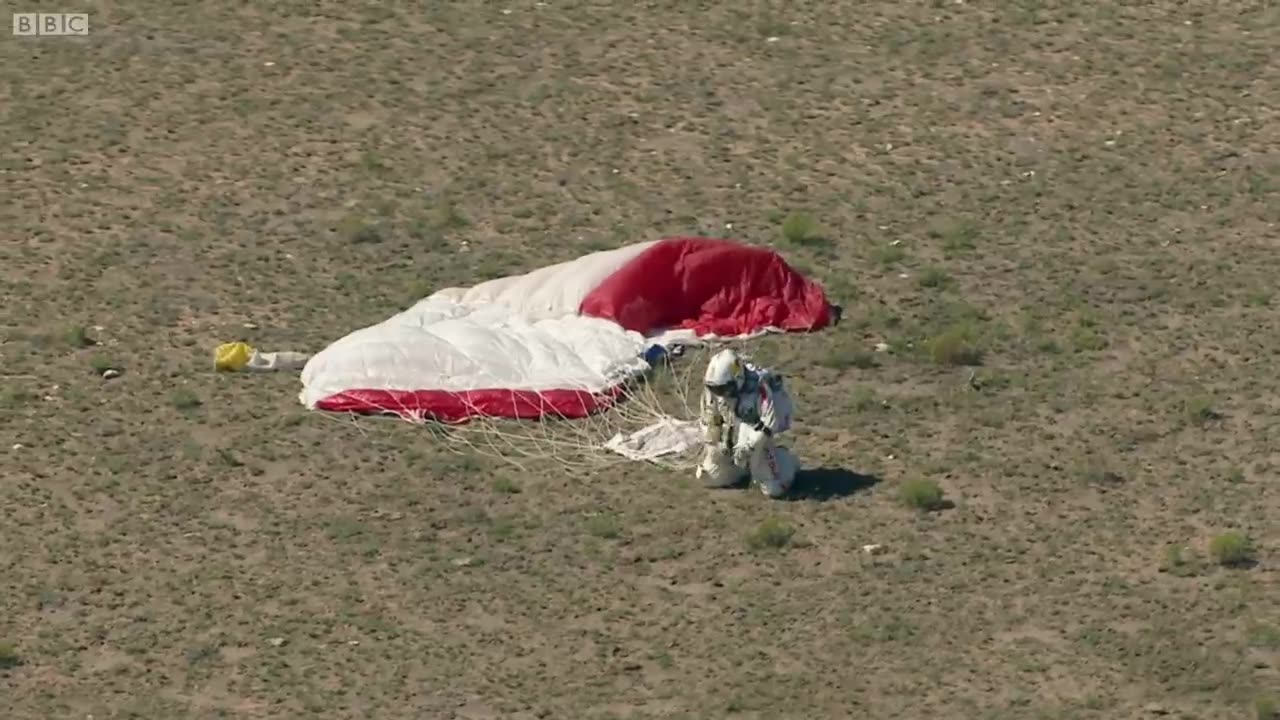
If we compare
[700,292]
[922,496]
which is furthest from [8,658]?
[700,292]

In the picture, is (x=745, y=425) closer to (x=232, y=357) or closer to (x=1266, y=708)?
(x=1266, y=708)

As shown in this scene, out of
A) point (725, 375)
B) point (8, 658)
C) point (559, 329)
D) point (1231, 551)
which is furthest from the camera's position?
point (559, 329)

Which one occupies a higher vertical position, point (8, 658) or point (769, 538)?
point (769, 538)

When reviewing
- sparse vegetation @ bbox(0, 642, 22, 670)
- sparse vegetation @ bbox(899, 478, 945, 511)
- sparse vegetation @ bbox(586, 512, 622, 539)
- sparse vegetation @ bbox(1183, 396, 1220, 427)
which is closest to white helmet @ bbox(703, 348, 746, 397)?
sparse vegetation @ bbox(586, 512, 622, 539)

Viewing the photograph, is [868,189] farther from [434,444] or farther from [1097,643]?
[1097,643]

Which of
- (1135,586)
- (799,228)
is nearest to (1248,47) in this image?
(799,228)

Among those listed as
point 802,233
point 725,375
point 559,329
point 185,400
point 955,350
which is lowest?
point 185,400

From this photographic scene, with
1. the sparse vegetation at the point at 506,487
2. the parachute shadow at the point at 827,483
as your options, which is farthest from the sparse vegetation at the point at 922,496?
the sparse vegetation at the point at 506,487
